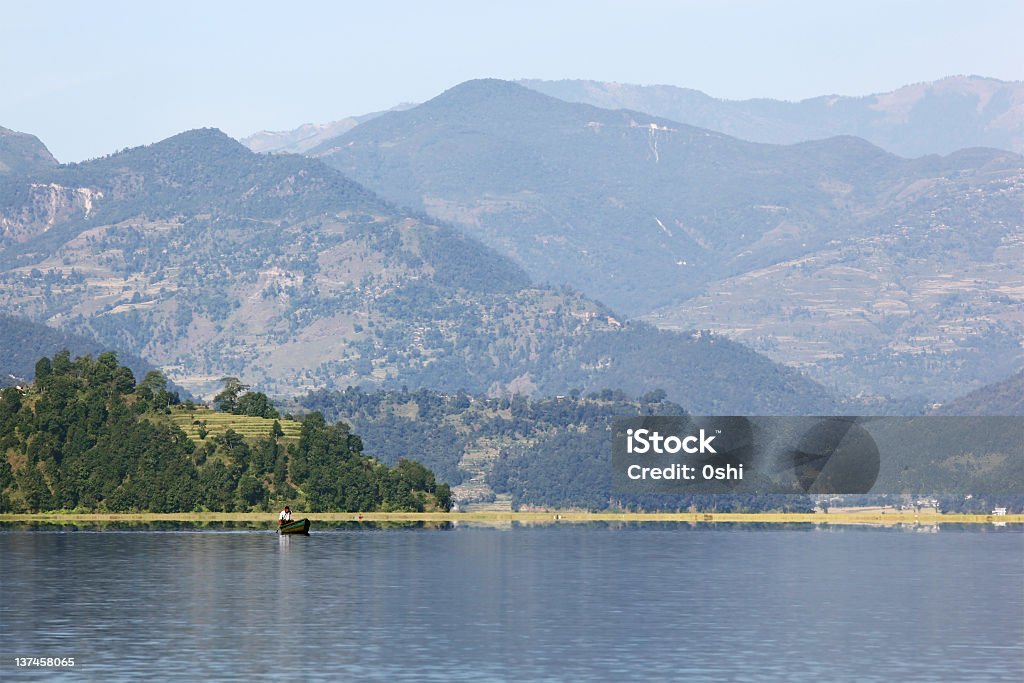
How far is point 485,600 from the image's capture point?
6909 inches

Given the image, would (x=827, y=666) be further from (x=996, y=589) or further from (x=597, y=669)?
(x=996, y=589)

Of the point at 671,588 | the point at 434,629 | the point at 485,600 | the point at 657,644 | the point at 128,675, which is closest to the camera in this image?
the point at 128,675

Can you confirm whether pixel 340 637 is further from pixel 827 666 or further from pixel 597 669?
pixel 827 666

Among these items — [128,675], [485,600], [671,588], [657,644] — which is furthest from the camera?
[671,588]

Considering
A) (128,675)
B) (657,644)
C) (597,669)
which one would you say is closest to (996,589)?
(657,644)

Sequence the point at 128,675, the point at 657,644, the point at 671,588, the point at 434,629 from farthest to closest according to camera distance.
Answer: the point at 671,588 → the point at 434,629 → the point at 657,644 → the point at 128,675

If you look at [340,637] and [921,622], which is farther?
[921,622]

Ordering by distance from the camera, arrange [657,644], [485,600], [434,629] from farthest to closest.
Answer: [485,600] → [434,629] → [657,644]

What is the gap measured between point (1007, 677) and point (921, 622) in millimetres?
36456

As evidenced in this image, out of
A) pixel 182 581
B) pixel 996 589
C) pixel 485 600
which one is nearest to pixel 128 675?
pixel 485 600

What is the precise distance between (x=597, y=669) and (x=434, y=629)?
27525 millimetres

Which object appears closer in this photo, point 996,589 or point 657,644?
point 657,644

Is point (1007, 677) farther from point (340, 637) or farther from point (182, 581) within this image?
point (182, 581)

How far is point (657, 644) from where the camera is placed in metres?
133
